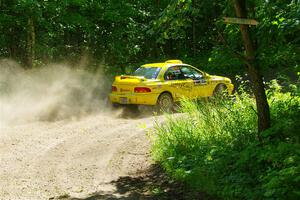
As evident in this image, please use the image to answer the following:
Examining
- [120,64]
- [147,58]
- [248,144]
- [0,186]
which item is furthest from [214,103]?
[147,58]

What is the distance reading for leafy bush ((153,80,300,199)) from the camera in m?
5.87

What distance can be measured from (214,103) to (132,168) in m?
2.68

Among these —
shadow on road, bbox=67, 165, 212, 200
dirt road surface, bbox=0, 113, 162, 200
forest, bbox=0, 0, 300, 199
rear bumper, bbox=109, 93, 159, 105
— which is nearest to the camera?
forest, bbox=0, 0, 300, 199

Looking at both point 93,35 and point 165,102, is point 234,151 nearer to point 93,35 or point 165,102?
point 165,102

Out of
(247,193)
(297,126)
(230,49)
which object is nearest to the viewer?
(247,193)

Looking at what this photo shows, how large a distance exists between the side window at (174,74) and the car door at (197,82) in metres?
0.17

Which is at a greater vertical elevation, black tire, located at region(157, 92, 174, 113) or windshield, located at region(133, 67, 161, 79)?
windshield, located at region(133, 67, 161, 79)

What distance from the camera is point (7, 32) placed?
21312 mm

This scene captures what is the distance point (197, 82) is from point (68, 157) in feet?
24.2

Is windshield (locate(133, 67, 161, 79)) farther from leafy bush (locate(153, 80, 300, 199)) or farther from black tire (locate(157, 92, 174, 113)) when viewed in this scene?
leafy bush (locate(153, 80, 300, 199))

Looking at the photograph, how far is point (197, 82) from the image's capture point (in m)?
16.0

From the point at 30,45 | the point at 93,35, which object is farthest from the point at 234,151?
the point at 93,35

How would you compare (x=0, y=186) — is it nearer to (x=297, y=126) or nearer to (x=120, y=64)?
(x=297, y=126)

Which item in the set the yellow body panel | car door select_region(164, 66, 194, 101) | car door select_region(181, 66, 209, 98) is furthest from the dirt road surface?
car door select_region(181, 66, 209, 98)
